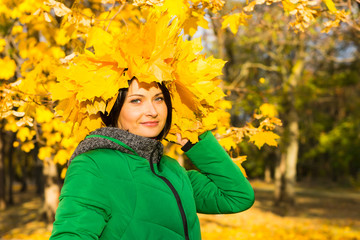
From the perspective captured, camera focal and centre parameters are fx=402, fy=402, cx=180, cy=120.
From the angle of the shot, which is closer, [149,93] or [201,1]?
[149,93]

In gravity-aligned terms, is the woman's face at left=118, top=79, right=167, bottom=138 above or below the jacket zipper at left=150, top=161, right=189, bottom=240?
above

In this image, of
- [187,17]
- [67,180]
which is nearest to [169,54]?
[67,180]

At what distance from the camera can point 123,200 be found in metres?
1.47

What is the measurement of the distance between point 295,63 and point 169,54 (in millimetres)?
13903

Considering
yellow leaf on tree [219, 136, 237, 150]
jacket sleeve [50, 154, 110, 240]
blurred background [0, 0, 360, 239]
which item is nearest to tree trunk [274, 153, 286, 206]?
blurred background [0, 0, 360, 239]

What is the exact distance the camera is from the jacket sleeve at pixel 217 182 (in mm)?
1982

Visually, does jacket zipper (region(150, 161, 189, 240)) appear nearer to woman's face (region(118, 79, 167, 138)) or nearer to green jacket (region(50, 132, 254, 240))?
green jacket (region(50, 132, 254, 240))

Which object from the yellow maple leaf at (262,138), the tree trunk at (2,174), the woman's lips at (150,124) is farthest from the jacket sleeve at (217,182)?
the tree trunk at (2,174)

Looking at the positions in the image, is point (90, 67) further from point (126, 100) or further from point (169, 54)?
point (169, 54)

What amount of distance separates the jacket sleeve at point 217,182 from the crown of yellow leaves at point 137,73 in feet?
0.25

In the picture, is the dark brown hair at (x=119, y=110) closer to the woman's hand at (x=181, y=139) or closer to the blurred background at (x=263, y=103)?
the woman's hand at (x=181, y=139)

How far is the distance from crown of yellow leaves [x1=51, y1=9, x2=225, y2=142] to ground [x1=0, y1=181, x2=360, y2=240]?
703 cm

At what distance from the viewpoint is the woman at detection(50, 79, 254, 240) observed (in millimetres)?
1378

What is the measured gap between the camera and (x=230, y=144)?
10.7 ft
